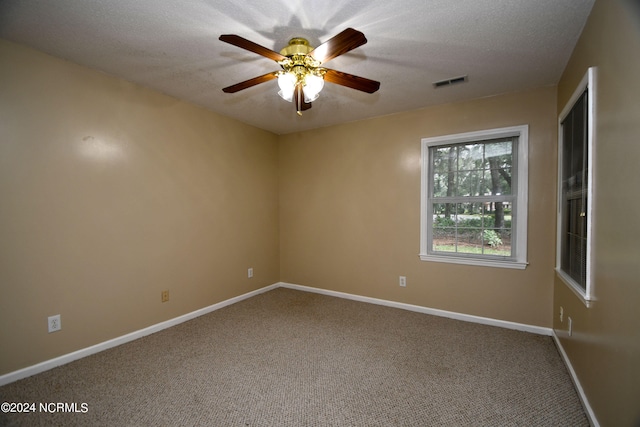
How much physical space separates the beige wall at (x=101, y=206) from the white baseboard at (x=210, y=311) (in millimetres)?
57

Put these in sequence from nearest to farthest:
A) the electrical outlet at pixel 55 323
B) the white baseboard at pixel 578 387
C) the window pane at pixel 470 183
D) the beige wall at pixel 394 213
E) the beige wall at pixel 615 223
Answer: the beige wall at pixel 615 223
the white baseboard at pixel 578 387
the electrical outlet at pixel 55 323
the beige wall at pixel 394 213
the window pane at pixel 470 183

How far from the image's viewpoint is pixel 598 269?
1.59m

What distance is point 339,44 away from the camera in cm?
161

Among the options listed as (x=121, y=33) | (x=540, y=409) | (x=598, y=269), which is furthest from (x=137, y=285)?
(x=598, y=269)

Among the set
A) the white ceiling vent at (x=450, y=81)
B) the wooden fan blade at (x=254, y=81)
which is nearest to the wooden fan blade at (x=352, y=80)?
the wooden fan blade at (x=254, y=81)

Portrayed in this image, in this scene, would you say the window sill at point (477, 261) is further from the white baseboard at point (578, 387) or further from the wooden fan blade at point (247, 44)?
the wooden fan blade at point (247, 44)

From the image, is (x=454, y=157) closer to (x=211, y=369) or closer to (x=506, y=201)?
(x=506, y=201)

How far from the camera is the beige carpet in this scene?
1745 mm

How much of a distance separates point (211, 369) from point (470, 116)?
350 centimetres

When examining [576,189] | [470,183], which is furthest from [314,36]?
[470,183]

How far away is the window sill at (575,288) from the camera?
172cm

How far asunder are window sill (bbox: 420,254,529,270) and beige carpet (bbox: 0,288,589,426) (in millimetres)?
650

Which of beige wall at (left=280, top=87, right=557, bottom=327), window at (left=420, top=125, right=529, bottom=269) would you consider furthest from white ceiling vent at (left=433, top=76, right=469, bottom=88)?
window at (left=420, top=125, right=529, bottom=269)

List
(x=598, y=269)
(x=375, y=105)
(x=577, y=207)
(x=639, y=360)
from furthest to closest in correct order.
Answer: (x=375, y=105), (x=577, y=207), (x=598, y=269), (x=639, y=360)
